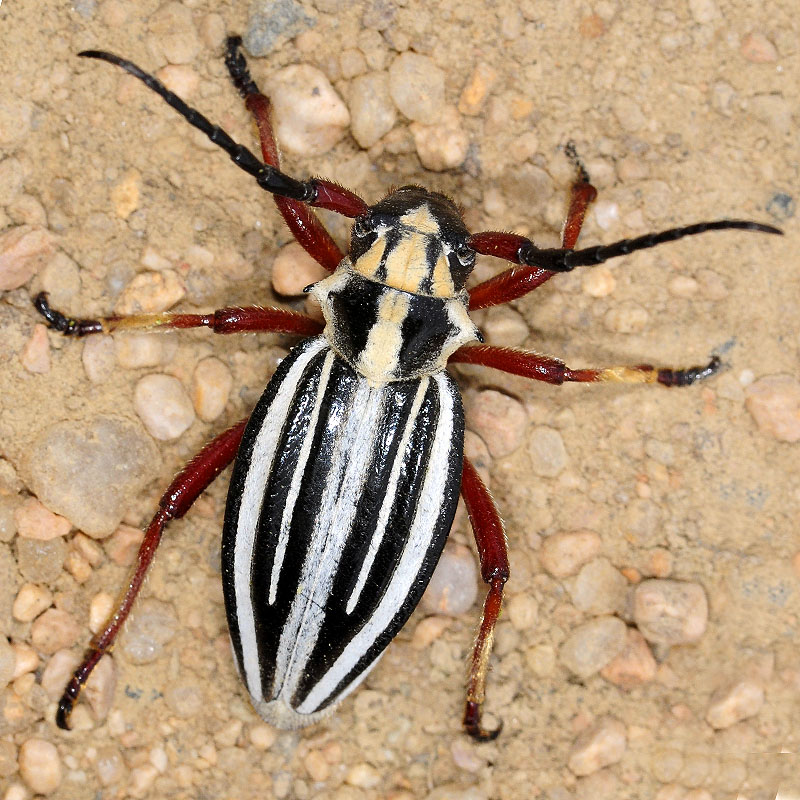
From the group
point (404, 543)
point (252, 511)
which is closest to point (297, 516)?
point (252, 511)

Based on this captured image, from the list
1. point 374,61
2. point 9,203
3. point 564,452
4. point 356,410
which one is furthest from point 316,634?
point 374,61

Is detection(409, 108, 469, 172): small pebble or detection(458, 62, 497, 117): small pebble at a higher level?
detection(458, 62, 497, 117): small pebble

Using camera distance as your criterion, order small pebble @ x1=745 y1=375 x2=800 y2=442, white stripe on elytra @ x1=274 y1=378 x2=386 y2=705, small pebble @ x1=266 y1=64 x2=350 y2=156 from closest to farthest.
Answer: white stripe on elytra @ x1=274 y1=378 x2=386 y2=705, small pebble @ x1=266 y1=64 x2=350 y2=156, small pebble @ x1=745 y1=375 x2=800 y2=442

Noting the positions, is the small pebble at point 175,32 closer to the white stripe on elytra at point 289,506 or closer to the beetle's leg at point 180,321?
the beetle's leg at point 180,321

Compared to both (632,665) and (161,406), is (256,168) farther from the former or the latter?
(632,665)

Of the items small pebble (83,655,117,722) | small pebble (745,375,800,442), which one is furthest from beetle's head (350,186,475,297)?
small pebble (83,655,117,722)

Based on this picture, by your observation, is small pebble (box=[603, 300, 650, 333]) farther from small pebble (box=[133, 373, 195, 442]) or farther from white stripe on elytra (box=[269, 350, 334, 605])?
small pebble (box=[133, 373, 195, 442])

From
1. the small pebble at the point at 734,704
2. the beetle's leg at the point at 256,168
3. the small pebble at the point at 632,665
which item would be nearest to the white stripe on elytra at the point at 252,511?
the beetle's leg at the point at 256,168
